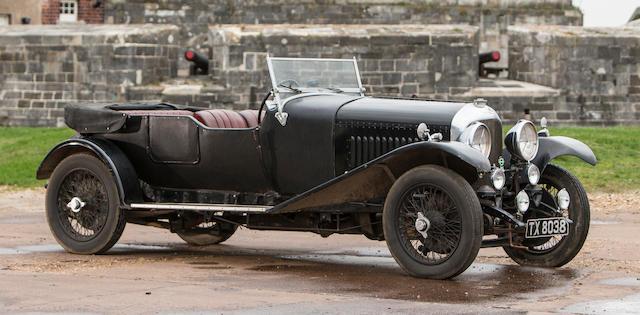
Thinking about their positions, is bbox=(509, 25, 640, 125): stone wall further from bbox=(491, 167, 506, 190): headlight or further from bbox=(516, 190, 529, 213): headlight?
bbox=(491, 167, 506, 190): headlight

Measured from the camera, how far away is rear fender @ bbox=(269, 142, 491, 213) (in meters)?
7.49

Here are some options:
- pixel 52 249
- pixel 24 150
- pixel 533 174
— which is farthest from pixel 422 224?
pixel 24 150

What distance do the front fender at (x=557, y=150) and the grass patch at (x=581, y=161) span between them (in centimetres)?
607

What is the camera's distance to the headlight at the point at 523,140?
8.28 m

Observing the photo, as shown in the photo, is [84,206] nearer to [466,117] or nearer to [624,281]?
[466,117]

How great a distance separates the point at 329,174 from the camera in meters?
8.46

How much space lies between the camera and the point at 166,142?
941cm

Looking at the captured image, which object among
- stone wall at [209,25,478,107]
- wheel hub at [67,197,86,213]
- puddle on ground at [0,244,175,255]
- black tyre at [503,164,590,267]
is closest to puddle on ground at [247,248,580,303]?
black tyre at [503,164,590,267]

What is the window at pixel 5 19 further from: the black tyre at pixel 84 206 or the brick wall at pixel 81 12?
the black tyre at pixel 84 206

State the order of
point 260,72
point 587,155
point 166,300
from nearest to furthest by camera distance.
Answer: point 166,300 < point 587,155 < point 260,72

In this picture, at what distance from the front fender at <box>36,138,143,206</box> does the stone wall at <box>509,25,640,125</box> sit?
14.0 m

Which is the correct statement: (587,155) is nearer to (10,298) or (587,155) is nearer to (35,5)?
(10,298)

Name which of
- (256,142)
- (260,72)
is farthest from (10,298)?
(260,72)

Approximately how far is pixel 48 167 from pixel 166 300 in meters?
3.70
